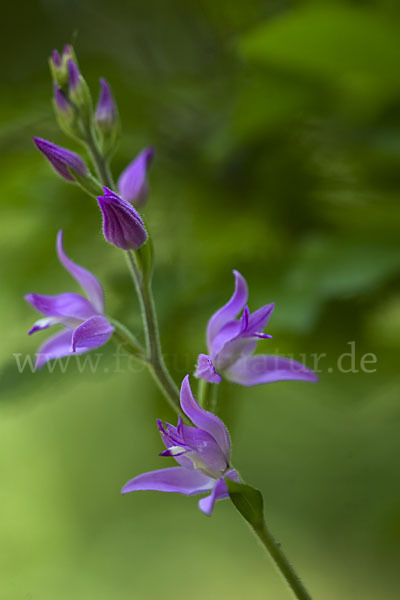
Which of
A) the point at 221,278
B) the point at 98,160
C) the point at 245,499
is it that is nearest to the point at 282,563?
the point at 245,499

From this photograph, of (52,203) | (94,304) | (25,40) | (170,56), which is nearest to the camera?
(94,304)

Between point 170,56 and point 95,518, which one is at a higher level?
point 170,56

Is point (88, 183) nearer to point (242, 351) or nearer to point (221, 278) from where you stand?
point (242, 351)

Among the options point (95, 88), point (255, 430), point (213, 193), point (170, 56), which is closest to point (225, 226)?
point (213, 193)

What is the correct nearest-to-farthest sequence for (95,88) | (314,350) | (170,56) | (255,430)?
(314,350), (95,88), (255,430), (170,56)

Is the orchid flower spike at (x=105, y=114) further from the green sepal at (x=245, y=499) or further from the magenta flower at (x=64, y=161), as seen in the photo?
the green sepal at (x=245, y=499)

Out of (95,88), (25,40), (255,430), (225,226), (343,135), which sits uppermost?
(25,40)

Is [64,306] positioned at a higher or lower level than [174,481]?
higher

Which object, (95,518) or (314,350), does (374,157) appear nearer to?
(314,350)
